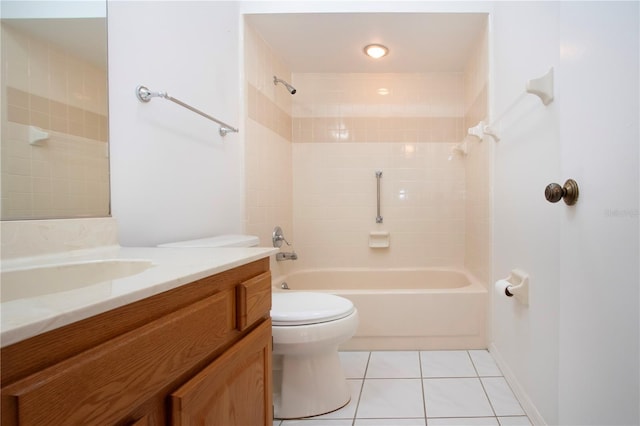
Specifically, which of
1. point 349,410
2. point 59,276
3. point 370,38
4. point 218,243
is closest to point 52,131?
point 59,276

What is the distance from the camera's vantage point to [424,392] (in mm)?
1497

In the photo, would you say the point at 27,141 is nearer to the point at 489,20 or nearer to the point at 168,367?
the point at 168,367

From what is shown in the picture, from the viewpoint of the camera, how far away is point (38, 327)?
0.36 m

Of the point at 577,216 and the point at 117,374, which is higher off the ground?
the point at 577,216

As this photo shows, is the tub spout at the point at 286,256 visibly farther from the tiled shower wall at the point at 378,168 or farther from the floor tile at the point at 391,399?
the floor tile at the point at 391,399

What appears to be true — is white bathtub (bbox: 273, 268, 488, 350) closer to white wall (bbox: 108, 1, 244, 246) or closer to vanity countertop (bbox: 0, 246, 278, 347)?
white wall (bbox: 108, 1, 244, 246)

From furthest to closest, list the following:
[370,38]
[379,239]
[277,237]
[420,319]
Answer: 1. [379,239]
2. [277,237]
3. [370,38]
4. [420,319]

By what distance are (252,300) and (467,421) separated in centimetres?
110

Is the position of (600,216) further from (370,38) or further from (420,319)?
(370,38)

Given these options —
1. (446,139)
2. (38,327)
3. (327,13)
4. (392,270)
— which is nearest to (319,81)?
(327,13)

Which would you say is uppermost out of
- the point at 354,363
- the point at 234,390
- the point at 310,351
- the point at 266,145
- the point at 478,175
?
the point at 266,145

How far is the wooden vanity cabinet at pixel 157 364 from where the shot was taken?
364 mm

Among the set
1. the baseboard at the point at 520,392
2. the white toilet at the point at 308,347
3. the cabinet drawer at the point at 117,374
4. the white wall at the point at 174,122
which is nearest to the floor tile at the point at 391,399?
the white toilet at the point at 308,347

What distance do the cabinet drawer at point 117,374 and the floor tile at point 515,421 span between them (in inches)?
50.6
